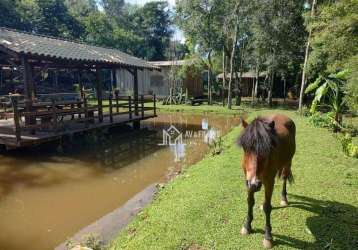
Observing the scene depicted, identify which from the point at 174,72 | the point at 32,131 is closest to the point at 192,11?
the point at 174,72

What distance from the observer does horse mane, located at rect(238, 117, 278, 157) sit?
3.63 meters

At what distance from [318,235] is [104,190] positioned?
4.75 meters

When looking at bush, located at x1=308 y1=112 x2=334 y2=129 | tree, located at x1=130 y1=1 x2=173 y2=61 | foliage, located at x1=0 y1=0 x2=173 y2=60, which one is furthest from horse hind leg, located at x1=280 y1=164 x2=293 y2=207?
tree, located at x1=130 y1=1 x2=173 y2=61

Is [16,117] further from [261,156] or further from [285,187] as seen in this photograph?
[261,156]

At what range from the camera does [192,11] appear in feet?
69.5

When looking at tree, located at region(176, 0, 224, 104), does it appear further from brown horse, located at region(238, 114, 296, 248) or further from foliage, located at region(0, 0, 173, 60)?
brown horse, located at region(238, 114, 296, 248)

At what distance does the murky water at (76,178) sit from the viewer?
5508 millimetres

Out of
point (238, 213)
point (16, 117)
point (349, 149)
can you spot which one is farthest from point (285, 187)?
point (16, 117)

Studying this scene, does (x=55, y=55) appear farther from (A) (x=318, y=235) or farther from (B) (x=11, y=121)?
(A) (x=318, y=235)

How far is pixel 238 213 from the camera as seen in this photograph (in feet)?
16.3

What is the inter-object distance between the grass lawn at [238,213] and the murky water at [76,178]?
1.24 m

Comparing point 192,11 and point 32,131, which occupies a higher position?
point 192,11

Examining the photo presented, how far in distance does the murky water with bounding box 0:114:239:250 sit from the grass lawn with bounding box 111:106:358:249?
4.08 ft

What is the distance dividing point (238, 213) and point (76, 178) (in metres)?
4.77
